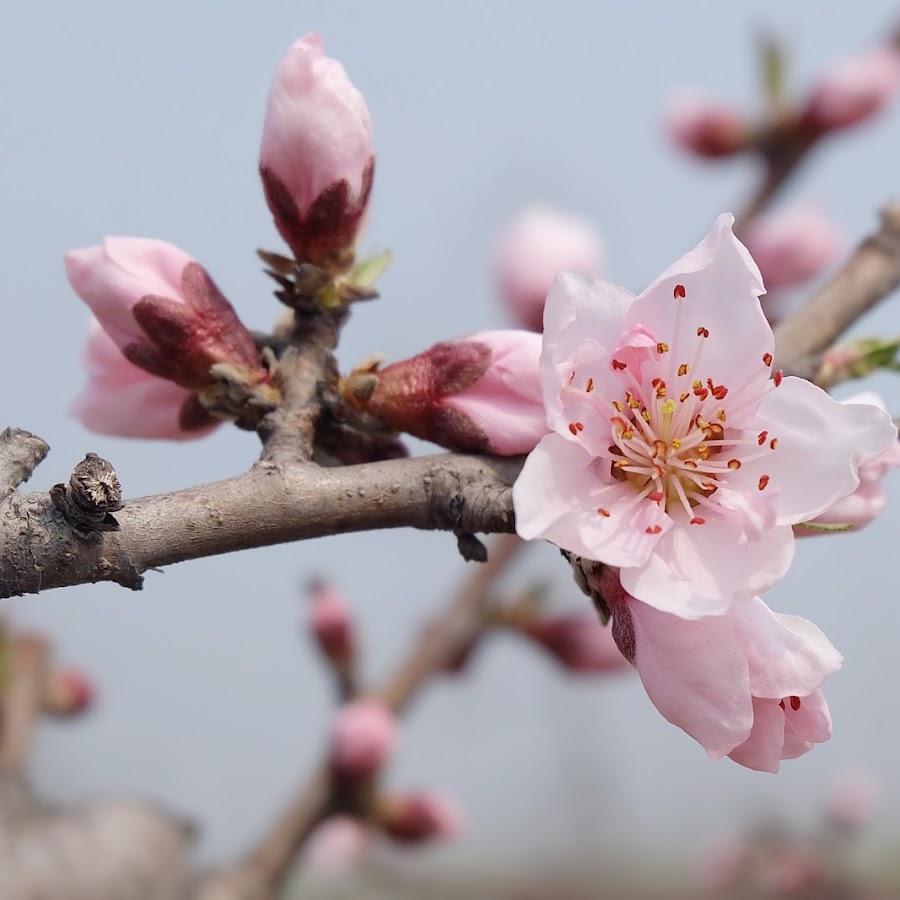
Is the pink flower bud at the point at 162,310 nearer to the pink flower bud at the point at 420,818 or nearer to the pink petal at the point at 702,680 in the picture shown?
the pink petal at the point at 702,680

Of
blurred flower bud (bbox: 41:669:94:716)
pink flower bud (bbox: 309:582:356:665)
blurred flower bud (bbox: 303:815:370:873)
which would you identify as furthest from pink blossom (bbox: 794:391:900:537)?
blurred flower bud (bbox: 303:815:370:873)

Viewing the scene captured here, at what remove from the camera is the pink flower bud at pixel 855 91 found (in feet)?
7.06

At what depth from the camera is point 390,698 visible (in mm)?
1748

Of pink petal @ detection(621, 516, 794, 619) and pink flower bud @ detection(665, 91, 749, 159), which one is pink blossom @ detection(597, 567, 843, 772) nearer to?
pink petal @ detection(621, 516, 794, 619)

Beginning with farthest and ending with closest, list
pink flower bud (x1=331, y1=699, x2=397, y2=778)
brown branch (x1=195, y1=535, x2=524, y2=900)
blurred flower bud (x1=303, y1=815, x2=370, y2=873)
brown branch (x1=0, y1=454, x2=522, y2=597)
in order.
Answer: blurred flower bud (x1=303, y1=815, x2=370, y2=873) < pink flower bud (x1=331, y1=699, x2=397, y2=778) < brown branch (x1=195, y1=535, x2=524, y2=900) < brown branch (x1=0, y1=454, x2=522, y2=597)

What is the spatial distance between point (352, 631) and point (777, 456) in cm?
132

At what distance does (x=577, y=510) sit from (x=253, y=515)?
179 mm

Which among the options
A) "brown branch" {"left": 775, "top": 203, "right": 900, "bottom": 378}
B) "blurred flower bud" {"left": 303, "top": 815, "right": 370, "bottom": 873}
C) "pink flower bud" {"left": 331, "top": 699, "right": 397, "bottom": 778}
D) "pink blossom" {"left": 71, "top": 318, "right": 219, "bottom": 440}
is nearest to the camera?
"pink blossom" {"left": 71, "top": 318, "right": 219, "bottom": 440}

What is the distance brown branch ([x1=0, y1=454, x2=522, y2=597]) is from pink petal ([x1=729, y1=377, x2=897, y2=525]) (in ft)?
0.51

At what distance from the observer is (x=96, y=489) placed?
52cm

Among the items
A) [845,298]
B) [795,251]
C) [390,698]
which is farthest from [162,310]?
[795,251]

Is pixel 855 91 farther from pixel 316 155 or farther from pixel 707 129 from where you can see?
pixel 316 155

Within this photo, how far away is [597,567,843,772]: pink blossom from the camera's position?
1.80ft

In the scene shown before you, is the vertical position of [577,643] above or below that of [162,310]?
below
